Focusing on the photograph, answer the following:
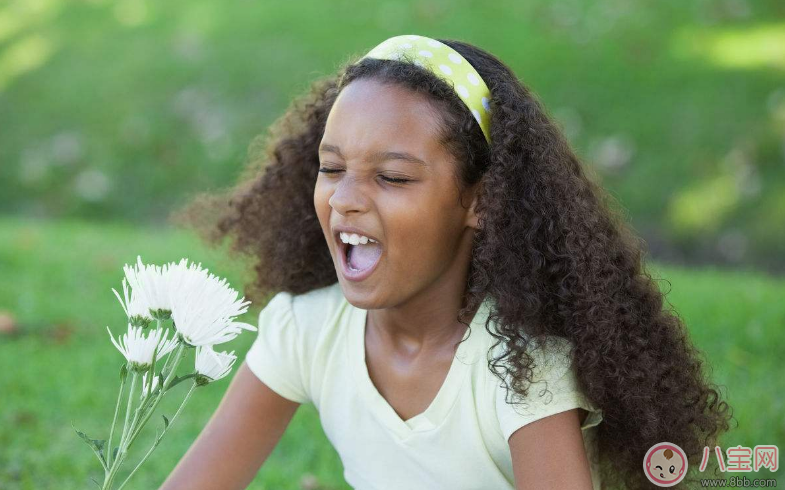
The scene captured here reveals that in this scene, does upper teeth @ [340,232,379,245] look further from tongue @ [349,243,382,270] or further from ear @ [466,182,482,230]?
ear @ [466,182,482,230]

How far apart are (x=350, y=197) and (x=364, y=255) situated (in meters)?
0.16

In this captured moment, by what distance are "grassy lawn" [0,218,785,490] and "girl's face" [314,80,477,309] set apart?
0.76 meters

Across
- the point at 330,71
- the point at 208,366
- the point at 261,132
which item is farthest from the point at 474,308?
the point at 330,71

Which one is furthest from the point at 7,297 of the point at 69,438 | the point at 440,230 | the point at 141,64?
the point at 141,64

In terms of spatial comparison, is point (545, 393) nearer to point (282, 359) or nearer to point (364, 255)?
point (364, 255)

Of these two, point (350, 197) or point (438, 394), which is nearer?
point (350, 197)

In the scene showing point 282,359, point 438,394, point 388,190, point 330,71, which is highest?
point 330,71

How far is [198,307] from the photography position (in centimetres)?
169

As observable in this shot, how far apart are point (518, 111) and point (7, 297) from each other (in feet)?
12.0

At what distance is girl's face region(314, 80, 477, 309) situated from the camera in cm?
225

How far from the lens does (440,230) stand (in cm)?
232

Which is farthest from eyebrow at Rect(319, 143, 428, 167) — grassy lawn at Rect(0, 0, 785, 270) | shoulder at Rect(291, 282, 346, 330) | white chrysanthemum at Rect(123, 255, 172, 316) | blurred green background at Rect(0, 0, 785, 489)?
grassy lawn at Rect(0, 0, 785, 270)

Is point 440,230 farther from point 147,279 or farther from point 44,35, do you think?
point 44,35

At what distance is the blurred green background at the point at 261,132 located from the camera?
4.46m
